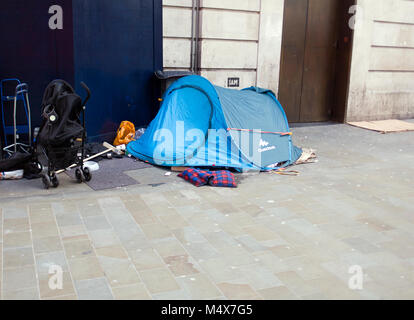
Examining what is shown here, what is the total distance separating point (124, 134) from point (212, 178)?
2611mm

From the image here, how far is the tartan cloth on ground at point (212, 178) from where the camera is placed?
6289mm

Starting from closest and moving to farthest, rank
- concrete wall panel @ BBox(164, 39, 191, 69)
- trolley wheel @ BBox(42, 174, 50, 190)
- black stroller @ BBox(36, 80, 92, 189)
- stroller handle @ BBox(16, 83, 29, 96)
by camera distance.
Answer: black stroller @ BBox(36, 80, 92, 189) → trolley wheel @ BBox(42, 174, 50, 190) → stroller handle @ BBox(16, 83, 29, 96) → concrete wall panel @ BBox(164, 39, 191, 69)

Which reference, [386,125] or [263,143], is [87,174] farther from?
[386,125]

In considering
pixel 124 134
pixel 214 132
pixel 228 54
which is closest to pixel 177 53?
pixel 228 54

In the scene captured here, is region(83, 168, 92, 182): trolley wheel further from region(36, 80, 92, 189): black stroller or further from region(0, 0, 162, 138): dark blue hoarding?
region(0, 0, 162, 138): dark blue hoarding

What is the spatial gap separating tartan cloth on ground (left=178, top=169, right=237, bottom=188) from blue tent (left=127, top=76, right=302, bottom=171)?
0.42 meters

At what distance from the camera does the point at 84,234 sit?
15.3 feet

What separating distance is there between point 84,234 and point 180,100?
3379 mm

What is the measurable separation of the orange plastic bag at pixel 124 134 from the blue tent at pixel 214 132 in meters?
0.61

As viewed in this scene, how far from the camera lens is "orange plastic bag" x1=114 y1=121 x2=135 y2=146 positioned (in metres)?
8.27

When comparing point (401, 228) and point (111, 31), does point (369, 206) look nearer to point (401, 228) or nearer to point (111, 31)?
point (401, 228)

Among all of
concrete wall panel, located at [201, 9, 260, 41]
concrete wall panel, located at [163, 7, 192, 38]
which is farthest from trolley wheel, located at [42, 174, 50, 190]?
concrete wall panel, located at [201, 9, 260, 41]

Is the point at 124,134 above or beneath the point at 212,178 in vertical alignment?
above

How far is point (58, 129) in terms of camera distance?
5785 millimetres
